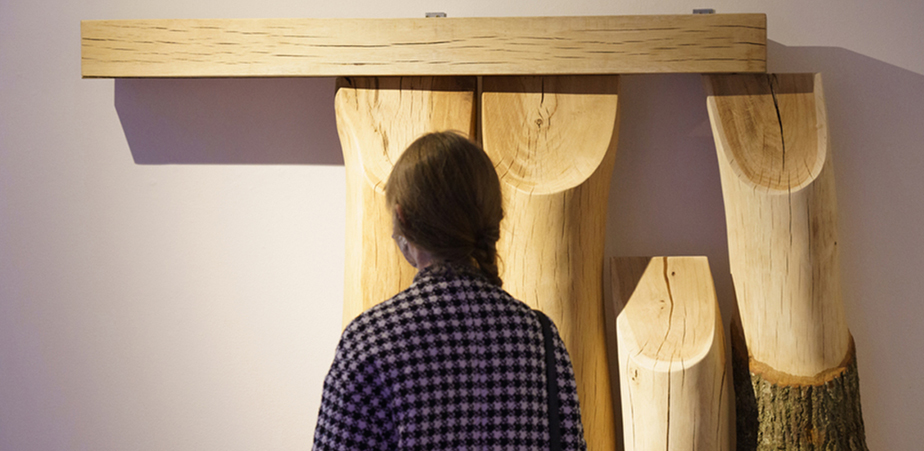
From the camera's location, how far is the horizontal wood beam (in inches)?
60.5

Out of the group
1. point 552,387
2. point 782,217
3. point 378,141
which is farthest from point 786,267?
point 378,141

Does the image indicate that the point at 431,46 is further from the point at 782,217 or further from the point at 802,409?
the point at 802,409

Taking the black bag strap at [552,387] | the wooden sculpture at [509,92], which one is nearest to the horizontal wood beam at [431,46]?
the wooden sculpture at [509,92]

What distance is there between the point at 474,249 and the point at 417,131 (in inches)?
31.2

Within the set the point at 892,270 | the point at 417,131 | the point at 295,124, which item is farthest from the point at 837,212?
the point at 295,124

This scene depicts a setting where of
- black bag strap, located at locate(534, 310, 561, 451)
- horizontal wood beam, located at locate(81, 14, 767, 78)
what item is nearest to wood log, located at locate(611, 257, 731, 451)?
horizontal wood beam, located at locate(81, 14, 767, 78)

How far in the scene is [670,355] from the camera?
58.7 inches

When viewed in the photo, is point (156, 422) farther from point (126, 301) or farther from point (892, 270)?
point (892, 270)

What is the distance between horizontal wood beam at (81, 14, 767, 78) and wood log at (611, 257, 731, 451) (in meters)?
0.48

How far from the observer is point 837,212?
1.65m

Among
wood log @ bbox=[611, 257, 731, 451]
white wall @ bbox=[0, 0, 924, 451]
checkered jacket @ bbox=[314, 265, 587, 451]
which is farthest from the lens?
white wall @ bbox=[0, 0, 924, 451]

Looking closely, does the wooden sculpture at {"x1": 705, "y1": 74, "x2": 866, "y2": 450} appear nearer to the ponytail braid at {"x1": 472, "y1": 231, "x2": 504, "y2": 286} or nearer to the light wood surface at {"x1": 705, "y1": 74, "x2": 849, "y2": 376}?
the light wood surface at {"x1": 705, "y1": 74, "x2": 849, "y2": 376}

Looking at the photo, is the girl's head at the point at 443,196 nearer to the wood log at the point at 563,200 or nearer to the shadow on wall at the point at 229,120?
the wood log at the point at 563,200

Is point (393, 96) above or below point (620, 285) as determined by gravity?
above
